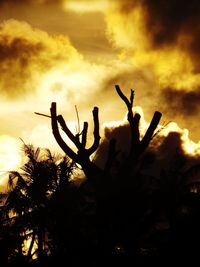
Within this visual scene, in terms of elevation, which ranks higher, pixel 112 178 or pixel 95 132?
pixel 95 132

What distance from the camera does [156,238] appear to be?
58.9 ft

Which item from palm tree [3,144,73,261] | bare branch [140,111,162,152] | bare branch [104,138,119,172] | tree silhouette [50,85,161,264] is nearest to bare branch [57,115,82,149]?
tree silhouette [50,85,161,264]

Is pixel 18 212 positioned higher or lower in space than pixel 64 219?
higher

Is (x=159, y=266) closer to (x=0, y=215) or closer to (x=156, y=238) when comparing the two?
(x=156, y=238)

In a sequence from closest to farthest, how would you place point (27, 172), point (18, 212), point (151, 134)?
point (151, 134) → point (27, 172) → point (18, 212)

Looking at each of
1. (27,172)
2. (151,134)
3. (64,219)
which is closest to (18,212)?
(27,172)

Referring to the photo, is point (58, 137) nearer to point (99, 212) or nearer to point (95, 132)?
point (95, 132)

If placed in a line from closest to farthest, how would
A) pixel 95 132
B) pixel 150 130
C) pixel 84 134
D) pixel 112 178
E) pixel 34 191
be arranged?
1. pixel 150 130
2. pixel 112 178
3. pixel 95 132
4. pixel 84 134
5. pixel 34 191

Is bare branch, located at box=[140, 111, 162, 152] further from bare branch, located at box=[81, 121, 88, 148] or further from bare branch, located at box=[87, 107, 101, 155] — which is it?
bare branch, located at box=[81, 121, 88, 148]

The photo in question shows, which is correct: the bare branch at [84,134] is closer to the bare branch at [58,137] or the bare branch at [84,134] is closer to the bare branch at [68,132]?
the bare branch at [68,132]

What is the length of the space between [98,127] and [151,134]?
1.40 m

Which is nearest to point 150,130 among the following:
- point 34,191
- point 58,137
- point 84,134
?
point 84,134

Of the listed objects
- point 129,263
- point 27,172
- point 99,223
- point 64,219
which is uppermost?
point 27,172

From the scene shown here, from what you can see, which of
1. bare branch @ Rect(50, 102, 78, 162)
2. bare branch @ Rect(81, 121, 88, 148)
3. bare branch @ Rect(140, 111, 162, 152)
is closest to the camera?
bare branch @ Rect(140, 111, 162, 152)
